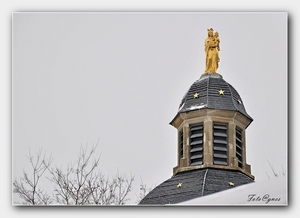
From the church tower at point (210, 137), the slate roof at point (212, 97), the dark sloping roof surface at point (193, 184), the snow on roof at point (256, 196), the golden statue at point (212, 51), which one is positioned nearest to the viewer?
the snow on roof at point (256, 196)

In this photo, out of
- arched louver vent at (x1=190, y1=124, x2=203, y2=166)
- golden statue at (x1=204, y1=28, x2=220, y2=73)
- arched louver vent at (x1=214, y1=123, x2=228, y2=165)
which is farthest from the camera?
arched louver vent at (x1=190, y1=124, x2=203, y2=166)

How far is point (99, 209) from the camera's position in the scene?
45812mm

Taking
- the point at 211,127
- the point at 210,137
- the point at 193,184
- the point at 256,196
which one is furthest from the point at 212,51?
the point at 256,196

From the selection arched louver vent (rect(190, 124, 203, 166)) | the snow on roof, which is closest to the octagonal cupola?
arched louver vent (rect(190, 124, 203, 166))

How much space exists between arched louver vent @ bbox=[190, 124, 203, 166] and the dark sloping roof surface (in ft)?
0.88

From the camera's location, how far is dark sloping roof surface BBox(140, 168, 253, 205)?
158ft

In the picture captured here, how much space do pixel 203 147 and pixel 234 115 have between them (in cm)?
78

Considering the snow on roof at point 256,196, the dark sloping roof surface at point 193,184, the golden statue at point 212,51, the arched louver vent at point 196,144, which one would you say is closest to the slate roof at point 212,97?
the golden statue at point 212,51

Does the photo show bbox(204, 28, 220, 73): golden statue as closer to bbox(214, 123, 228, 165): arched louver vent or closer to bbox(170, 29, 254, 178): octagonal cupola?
bbox(170, 29, 254, 178): octagonal cupola

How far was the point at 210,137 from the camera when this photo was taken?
5072 centimetres

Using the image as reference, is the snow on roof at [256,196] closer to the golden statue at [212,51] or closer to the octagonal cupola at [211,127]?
the golden statue at [212,51]

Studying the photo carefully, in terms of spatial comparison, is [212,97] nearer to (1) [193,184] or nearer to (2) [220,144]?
(2) [220,144]

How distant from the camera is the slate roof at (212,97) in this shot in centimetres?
5012
